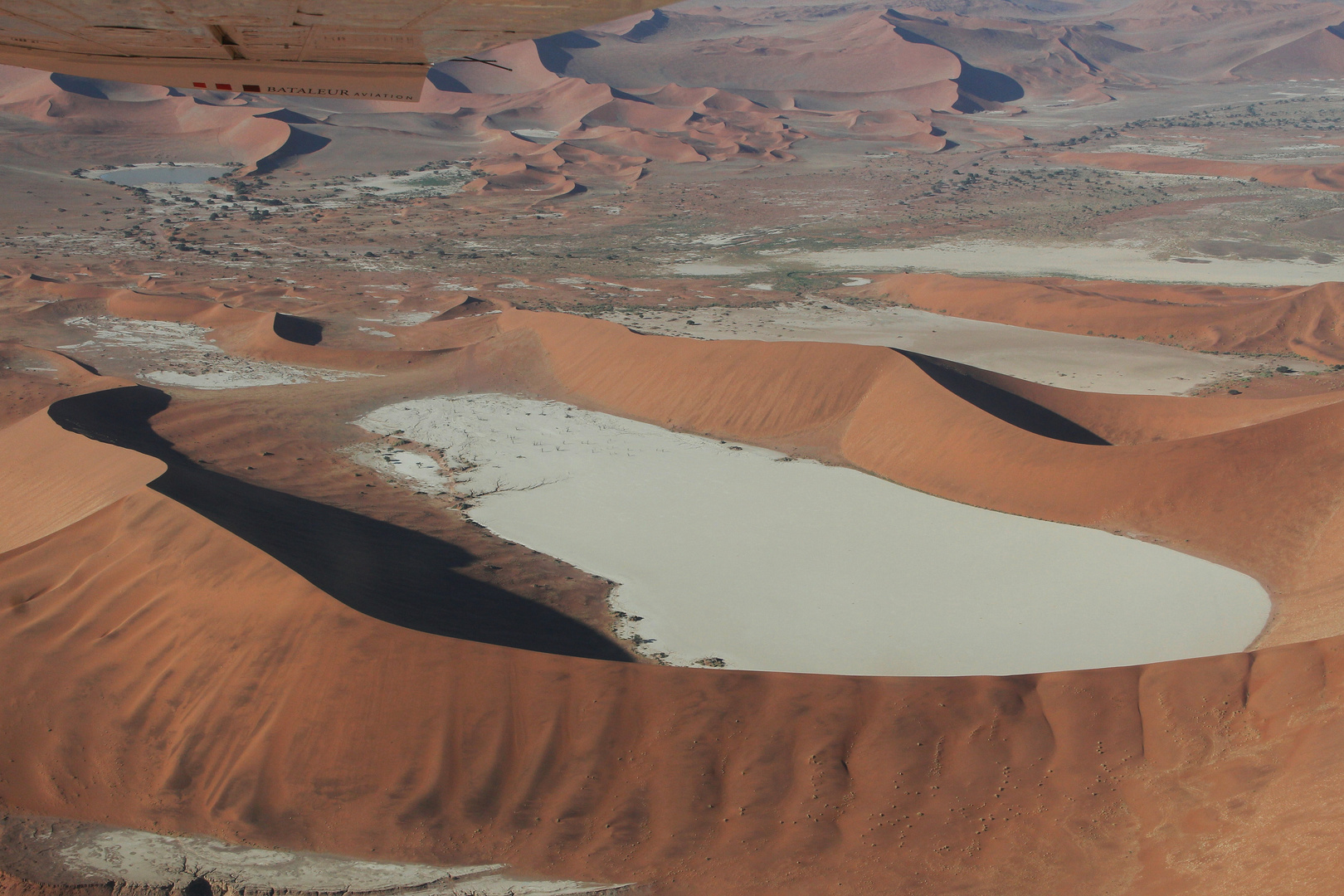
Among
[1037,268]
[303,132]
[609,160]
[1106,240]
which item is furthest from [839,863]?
[303,132]

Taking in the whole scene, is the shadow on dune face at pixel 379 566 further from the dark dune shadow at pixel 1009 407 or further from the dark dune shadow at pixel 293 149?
the dark dune shadow at pixel 293 149

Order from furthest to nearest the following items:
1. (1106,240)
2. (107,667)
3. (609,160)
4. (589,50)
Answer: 1. (589,50)
2. (609,160)
3. (1106,240)
4. (107,667)

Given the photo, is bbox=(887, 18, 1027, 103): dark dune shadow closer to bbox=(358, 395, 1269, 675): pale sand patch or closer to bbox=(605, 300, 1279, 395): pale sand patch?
bbox=(605, 300, 1279, 395): pale sand patch

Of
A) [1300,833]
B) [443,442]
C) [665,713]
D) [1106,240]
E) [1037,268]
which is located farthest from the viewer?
[1106,240]

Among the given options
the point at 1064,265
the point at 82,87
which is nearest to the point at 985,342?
the point at 1064,265

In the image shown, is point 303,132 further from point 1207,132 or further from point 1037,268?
point 1207,132

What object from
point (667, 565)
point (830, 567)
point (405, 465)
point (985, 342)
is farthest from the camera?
point (985, 342)

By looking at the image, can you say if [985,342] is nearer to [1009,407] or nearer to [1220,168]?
[1009,407]
